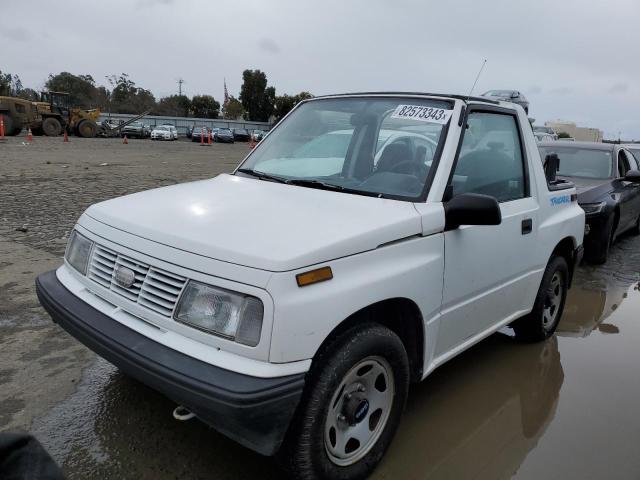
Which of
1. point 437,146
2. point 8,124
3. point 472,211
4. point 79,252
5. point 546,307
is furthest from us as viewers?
point 8,124

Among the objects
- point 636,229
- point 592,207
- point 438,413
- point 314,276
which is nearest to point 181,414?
point 314,276

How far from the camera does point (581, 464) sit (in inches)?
108

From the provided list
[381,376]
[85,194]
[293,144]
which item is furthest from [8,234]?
[381,376]

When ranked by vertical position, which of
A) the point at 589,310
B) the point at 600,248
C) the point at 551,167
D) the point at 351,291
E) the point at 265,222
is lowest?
the point at 589,310

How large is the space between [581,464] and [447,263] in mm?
1287

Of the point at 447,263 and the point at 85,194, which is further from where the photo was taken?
the point at 85,194

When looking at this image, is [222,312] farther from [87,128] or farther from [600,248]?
[87,128]

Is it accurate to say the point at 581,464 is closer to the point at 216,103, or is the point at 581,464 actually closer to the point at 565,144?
the point at 565,144

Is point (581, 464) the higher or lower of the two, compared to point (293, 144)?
lower

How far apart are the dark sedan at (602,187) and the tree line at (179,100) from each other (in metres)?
61.0

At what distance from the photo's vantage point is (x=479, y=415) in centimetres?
319

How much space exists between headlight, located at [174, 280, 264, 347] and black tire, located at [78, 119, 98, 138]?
115 ft

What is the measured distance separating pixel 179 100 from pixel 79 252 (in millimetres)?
84204

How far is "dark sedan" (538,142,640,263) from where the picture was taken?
6840mm
